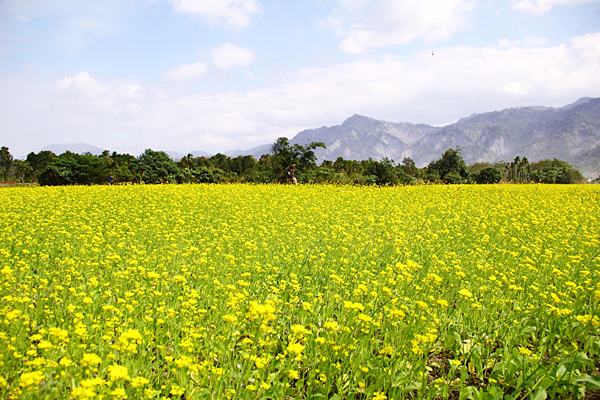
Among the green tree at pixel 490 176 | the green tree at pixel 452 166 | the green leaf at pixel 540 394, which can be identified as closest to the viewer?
the green leaf at pixel 540 394

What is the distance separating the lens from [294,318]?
355cm

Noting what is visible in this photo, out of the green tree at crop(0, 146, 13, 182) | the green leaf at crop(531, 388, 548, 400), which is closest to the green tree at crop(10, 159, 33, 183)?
the green tree at crop(0, 146, 13, 182)

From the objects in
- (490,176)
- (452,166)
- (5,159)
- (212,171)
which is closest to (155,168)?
(212,171)

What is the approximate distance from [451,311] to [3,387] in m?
Result: 4.32

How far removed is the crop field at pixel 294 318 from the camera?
2.45 metres

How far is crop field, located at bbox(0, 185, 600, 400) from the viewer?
2.45 metres

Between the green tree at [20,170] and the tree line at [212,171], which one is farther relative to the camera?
the green tree at [20,170]

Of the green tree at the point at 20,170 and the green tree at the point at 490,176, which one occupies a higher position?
the green tree at the point at 20,170

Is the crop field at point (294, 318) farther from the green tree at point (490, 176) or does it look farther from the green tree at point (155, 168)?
the green tree at point (490, 176)

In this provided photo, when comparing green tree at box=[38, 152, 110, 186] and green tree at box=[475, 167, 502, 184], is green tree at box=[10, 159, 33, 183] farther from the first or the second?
green tree at box=[475, 167, 502, 184]

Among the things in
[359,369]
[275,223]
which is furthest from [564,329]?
[275,223]

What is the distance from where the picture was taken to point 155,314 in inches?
136

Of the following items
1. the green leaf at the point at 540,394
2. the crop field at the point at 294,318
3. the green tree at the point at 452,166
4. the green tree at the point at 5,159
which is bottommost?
the green leaf at the point at 540,394

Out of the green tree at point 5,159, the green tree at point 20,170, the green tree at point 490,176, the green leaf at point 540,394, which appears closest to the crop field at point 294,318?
the green leaf at point 540,394
